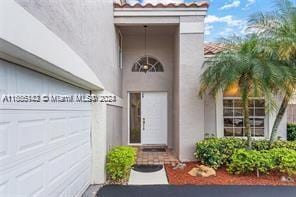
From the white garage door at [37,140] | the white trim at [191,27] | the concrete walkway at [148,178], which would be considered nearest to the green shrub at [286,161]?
the concrete walkway at [148,178]

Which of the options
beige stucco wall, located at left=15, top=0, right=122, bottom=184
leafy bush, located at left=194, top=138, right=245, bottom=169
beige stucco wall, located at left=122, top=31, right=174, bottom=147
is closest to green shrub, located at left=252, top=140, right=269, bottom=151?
leafy bush, located at left=194, top=138, right=245, bottom=169

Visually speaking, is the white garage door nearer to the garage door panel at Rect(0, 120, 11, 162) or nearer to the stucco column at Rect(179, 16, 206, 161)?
the garage door panel at Rect(0, 120, 11, 162)

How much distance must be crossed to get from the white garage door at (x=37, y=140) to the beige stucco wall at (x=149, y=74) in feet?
22.5

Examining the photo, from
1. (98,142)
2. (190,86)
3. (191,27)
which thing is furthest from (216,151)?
(191,27)

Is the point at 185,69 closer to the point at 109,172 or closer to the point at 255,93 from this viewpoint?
the point at 255,93

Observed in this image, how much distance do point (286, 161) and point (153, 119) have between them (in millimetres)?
6159

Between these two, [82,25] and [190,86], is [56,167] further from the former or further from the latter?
[190,86]

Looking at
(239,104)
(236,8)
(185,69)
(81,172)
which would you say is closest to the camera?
(81,172)

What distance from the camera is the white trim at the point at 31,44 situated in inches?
92.5

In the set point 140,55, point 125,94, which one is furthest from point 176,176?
point 140,55

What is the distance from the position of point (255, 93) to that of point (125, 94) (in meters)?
6.12

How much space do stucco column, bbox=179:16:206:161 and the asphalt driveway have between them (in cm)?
288

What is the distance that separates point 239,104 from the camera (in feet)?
36.6

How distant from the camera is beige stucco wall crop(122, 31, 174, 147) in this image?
12.7 metres
